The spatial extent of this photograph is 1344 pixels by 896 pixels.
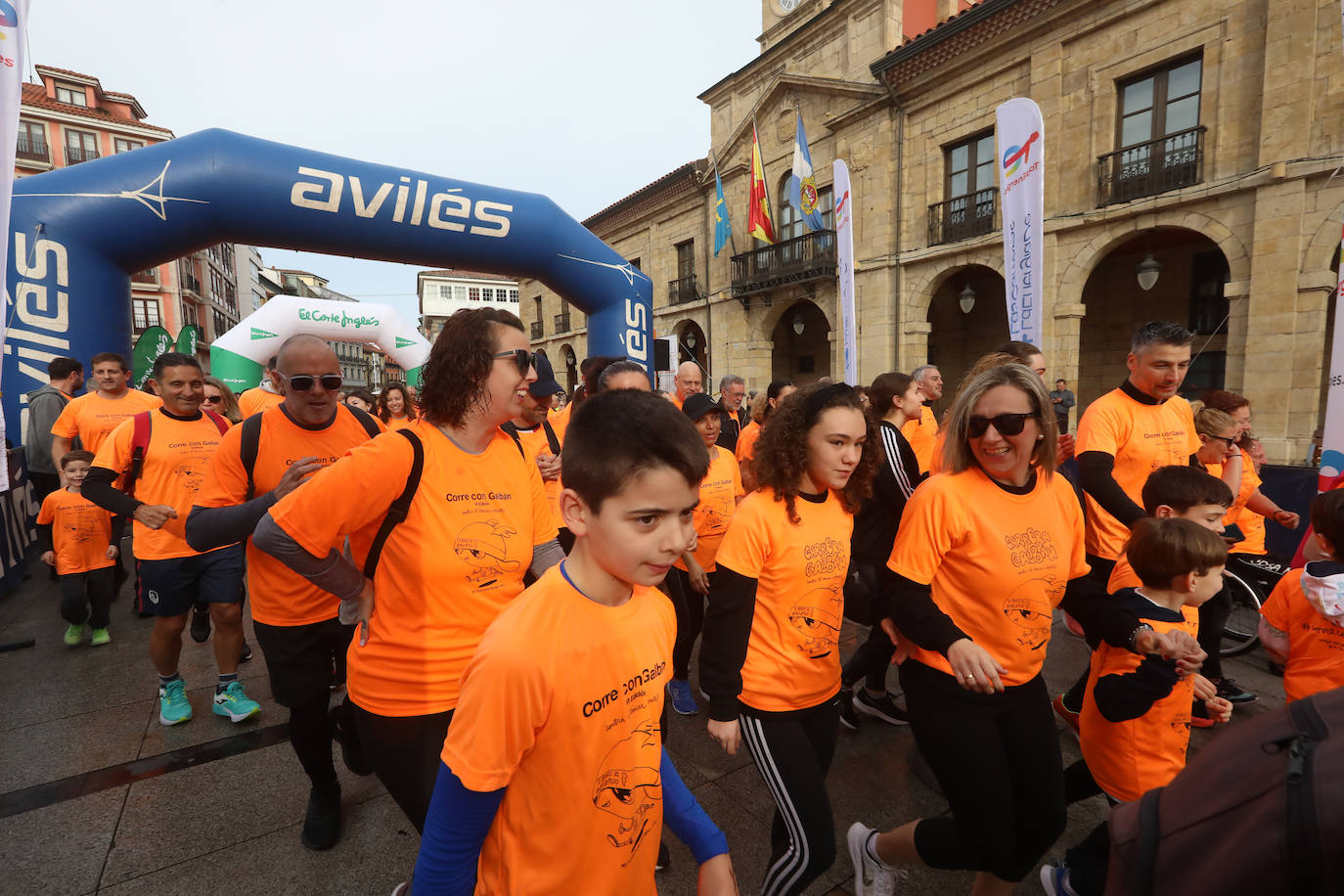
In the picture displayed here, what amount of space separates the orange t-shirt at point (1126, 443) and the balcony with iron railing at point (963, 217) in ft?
36.2

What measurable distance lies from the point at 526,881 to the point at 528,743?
31 cm

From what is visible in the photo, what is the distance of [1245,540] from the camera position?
14.4 ft

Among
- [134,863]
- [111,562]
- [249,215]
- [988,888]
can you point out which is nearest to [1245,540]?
[988,888]

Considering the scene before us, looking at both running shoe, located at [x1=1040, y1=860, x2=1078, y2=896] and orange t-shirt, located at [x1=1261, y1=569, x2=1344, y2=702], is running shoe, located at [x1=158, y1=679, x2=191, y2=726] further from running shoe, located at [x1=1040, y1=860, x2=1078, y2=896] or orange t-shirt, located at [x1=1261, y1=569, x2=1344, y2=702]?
orange t-shirt, located at [x1=1261, y1=569, x2=1344, y2=702]

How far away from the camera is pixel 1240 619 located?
180 inches

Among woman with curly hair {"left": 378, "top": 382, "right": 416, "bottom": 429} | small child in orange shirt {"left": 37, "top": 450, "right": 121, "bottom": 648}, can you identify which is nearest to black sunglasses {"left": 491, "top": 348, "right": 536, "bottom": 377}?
small child in orange shirt {"left": 37, "top": 450, "right": 121, "bottom": 648}

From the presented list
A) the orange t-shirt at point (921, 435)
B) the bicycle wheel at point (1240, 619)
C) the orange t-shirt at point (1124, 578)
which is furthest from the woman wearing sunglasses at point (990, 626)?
the bicycle wheel at point (1240, 619)

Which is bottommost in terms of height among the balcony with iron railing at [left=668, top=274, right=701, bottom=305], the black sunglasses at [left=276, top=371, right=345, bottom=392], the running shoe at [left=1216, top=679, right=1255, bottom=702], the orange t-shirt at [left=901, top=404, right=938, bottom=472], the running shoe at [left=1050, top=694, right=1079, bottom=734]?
the running shoe at [left=1216, top=679, right=1255, bottom=702]

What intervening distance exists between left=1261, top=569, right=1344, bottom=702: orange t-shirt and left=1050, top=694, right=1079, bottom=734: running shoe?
3.26 ft

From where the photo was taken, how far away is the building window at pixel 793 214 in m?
16.5

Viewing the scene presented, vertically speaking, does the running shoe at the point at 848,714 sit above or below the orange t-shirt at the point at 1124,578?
below

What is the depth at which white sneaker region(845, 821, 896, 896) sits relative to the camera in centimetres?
215

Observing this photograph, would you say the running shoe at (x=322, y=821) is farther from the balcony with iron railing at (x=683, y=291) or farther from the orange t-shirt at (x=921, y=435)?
the balcony with iron railing at (x=683, y=291)

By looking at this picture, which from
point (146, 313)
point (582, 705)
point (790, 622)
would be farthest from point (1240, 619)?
point (146, 313)
